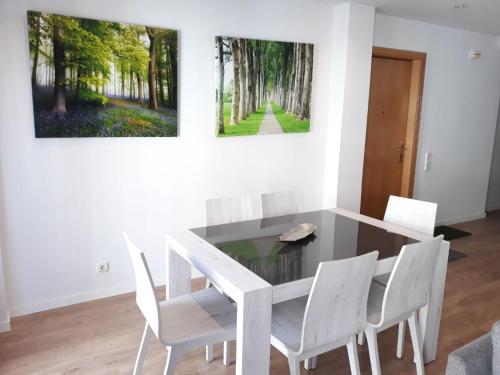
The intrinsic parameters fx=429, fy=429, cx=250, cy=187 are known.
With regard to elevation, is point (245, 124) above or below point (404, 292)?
above

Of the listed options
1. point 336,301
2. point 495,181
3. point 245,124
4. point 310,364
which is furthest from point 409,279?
point 495,181

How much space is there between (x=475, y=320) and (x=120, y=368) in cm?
236

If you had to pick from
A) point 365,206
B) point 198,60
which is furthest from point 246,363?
point 365,206

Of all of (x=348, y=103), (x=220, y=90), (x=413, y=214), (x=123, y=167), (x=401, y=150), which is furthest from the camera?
(x=401, y=150)

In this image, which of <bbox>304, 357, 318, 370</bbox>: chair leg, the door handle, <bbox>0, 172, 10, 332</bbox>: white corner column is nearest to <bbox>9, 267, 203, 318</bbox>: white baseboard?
<bbox>0, 172, 10, 332</bbox>: white corner column

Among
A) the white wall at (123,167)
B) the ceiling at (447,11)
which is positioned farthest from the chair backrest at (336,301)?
the ceiling at (447,11)

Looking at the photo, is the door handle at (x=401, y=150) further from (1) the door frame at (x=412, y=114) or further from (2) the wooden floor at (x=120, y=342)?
(2) the wooden floor at (x=120, y=342)

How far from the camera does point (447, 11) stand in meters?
3.96

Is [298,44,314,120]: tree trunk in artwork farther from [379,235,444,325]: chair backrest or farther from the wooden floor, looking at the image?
[379,235,444,325]: chair backrest

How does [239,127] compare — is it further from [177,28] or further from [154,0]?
[154,0]

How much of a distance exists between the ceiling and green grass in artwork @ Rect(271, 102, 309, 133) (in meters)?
1.03

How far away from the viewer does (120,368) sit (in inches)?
92.7

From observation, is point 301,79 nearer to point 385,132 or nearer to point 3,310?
point 385,132

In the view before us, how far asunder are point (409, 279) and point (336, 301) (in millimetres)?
460
